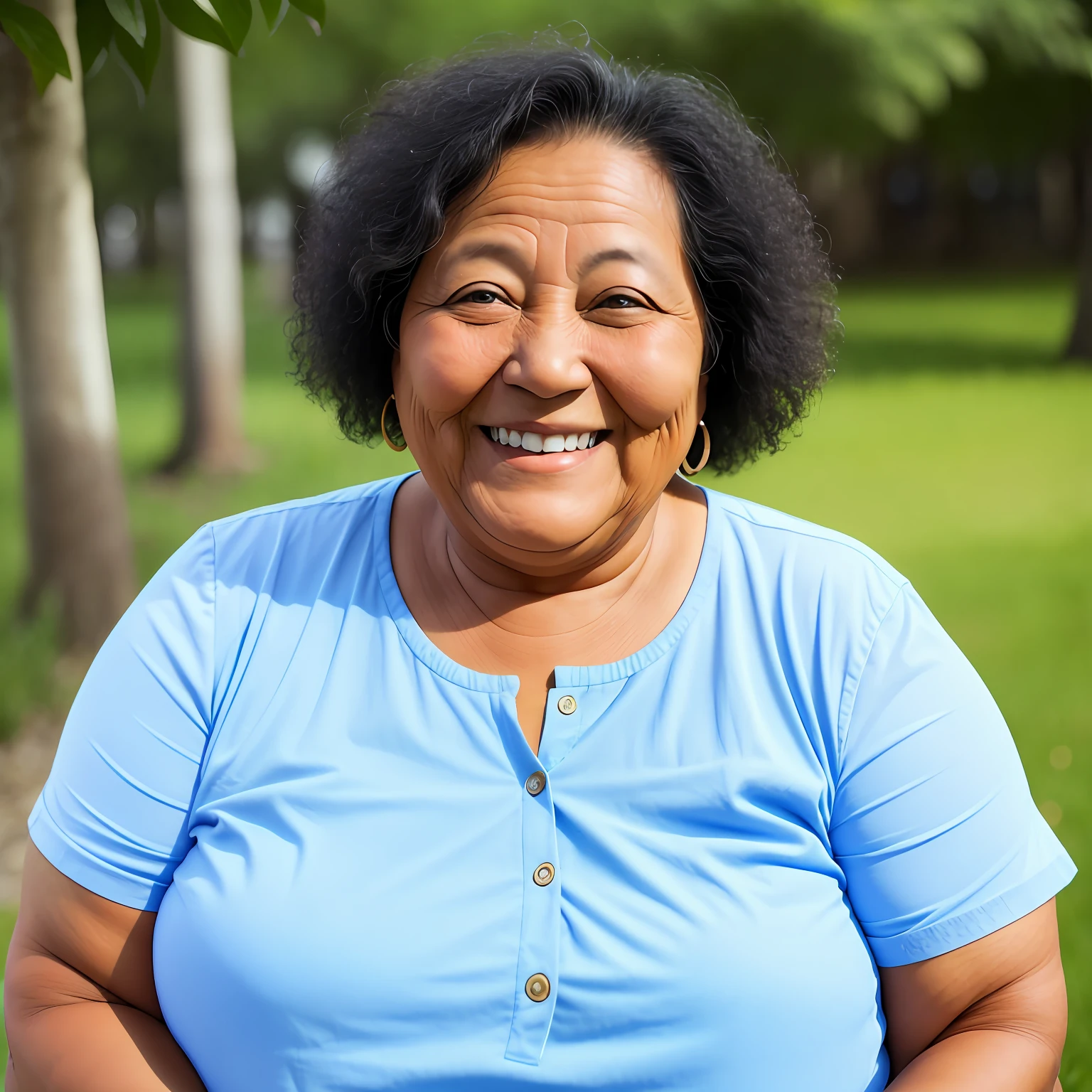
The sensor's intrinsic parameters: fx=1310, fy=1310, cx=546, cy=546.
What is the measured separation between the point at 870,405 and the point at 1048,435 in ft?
7.00

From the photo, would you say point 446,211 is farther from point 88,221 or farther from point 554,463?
point 88,221

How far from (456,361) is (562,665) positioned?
1.60ft

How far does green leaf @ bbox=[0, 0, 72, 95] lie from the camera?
1871 mm

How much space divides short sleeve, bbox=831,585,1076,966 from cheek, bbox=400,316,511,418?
0.71 m

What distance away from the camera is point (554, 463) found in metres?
1.97

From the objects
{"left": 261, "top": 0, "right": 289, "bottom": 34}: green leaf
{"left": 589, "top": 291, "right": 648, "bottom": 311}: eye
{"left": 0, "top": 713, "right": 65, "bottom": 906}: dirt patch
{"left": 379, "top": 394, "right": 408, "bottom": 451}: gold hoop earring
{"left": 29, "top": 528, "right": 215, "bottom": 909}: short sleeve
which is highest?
{"left": 261, "top": 0, "right": 289, "bottom": 34}: green leaf

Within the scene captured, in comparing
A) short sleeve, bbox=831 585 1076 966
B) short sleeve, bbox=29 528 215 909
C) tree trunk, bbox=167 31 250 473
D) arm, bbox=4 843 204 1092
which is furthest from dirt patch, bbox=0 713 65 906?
tree trunk, bbox=167 31 250 473

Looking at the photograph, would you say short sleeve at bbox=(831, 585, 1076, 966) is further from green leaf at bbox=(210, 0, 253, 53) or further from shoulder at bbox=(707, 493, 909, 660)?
green leaf at bbox=(210, 0, 253, 53)

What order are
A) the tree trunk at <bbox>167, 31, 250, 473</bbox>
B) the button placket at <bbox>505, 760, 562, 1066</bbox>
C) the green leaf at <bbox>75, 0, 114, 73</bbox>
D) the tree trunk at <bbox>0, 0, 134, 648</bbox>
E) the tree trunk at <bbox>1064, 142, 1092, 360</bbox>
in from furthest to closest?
1. the tree trunk at <bbox>1064, 142, 1092, 360</bbox>
2. the tree trunk at <bbox>167, 31, 250, 473</bbox>
3. the tree trunk at <bbox>0, 0, 134, 648</bbox>
4. the green leaf at <bbox>75, 0, 114, 73</bbox>
5. the button placket at <bbox>505, 760, 562, 1066</bbox>

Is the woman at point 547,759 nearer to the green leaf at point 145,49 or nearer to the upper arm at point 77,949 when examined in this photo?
the upper arm at point 77,949

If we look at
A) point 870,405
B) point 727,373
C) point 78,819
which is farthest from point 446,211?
point 870,405

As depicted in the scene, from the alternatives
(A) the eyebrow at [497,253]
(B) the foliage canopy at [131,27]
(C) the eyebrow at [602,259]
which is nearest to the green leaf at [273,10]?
(B) the foliage canopy at [131,27]

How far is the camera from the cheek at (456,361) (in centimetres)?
193

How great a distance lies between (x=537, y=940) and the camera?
1.80 meters
